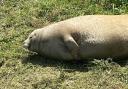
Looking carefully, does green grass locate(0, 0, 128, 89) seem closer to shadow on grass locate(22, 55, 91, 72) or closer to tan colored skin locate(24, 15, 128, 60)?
shadow on grass locate(22, 55, 91, 72)

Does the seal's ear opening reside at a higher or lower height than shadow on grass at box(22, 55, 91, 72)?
higher

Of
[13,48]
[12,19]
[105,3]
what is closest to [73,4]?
[105,3]

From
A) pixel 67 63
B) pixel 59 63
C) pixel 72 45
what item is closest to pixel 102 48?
pixel 72 45

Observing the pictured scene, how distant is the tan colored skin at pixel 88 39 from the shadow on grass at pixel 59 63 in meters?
0.09

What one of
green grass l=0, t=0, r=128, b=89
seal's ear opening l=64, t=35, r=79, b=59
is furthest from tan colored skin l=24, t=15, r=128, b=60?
green grass l=0, t=0, r=128, b=89

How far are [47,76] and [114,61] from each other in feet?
3.28

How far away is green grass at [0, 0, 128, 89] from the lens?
22.2 ft

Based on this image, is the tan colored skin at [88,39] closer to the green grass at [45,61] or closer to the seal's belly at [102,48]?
the seal's belly at [102,48]

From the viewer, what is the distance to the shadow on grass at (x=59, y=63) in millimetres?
7152

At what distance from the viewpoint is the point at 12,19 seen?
9.01m

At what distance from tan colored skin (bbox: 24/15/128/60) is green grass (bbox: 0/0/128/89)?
0.14 m

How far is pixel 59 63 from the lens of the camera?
729 centimetres

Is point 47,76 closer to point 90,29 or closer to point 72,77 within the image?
point 72,77

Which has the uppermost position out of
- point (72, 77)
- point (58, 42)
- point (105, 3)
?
point (105, 3)
